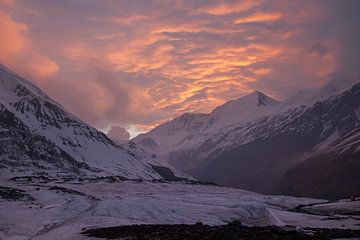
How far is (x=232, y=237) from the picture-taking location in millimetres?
33000

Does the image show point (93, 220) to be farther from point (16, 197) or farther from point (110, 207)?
point (16, 197)

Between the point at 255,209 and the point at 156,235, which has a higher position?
the point at 255,209

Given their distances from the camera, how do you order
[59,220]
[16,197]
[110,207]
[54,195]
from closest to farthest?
1. [59,220]
2. [110,207]
3. [16,197]
4. [54,195]

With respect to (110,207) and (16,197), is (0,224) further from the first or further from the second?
(16,197)

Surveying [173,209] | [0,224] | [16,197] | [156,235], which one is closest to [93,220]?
[0,224]

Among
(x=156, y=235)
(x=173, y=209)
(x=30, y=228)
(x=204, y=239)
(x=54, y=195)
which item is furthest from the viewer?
(x=54, y=195)

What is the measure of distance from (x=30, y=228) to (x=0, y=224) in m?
5.97

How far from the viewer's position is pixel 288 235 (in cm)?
3416

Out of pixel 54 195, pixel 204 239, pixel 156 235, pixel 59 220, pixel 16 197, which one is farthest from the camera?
pixel 54 195

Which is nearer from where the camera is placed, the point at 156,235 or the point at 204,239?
the point at 204,239

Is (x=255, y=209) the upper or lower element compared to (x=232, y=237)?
upper

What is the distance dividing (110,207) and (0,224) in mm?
26316

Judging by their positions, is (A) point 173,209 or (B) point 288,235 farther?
(A) point 173,209

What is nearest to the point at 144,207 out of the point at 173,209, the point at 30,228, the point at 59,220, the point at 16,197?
the point at 173,209
